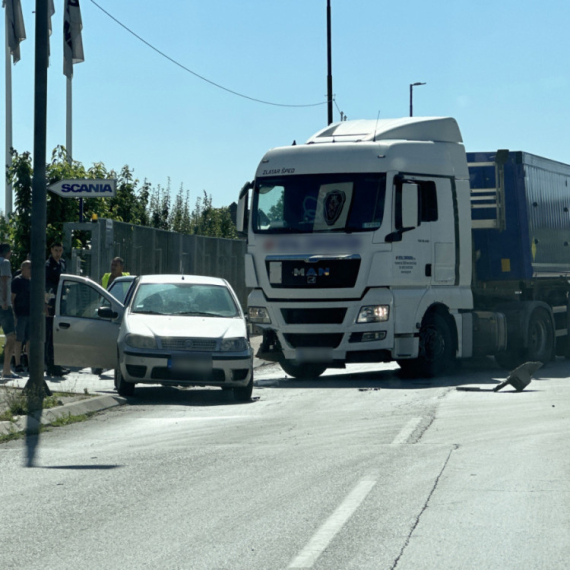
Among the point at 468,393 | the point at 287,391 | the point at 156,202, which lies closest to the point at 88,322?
the point at 287,391

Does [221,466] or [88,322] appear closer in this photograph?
[221,466]

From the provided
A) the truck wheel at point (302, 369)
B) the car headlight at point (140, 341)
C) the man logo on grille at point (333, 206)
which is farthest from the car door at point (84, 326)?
the truck wheel at point (302, 369)

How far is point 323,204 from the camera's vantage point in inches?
614

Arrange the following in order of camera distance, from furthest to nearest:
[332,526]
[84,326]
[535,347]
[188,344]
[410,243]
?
[535,347] → [410,243] → [84,326] → [188,344] → [332,526]

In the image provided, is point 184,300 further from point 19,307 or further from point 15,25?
point 15,25

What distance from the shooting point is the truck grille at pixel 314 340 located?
1563 cm

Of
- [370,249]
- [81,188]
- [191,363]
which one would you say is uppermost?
[81,188]

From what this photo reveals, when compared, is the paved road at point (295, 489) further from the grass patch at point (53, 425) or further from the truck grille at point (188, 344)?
the truck grille at point (188, 344)

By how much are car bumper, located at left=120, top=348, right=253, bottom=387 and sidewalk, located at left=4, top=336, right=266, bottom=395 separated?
2.06 ft

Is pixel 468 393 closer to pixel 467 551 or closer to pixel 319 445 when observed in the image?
pixel 319 445

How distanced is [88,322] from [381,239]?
4260 millimetres

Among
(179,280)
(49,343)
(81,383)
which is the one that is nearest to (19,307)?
(49,343)

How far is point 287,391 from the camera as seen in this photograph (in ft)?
49.5

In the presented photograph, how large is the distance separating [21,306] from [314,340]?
14.0 ft
